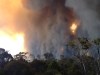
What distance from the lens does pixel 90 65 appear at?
291 ft

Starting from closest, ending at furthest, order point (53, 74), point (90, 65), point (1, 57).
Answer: point (53, 74) < point (90, 65) < point (1, 57)

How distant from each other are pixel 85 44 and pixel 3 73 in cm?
2814

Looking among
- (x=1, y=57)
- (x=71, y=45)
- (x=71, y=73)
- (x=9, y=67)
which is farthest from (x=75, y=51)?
(x=1, y=57)

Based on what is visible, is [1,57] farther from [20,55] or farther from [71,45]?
[71,45]

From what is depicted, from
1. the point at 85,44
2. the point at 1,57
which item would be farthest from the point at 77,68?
the point at 1,57

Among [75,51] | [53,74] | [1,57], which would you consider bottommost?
[53,74]

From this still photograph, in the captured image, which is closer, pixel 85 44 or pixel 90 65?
pixel 85 44

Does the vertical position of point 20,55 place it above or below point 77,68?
above

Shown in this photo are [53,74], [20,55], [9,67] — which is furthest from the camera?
[20,55]

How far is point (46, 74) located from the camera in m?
75.3

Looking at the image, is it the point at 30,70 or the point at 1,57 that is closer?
the point at 30,70

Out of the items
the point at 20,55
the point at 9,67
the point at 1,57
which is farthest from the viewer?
the point at 20,55

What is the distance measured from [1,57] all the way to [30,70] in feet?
173

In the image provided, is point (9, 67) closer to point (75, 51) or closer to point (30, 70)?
point (30, 70)
